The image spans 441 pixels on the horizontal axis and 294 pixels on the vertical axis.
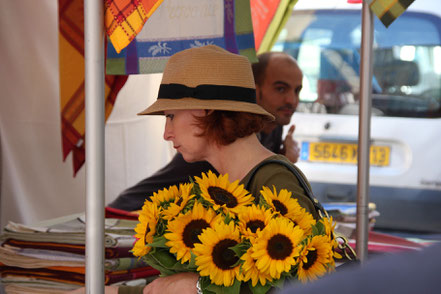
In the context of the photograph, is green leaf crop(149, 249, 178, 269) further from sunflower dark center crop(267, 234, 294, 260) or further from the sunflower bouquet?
sunflower dark center crop(267, 234, 294, 260)

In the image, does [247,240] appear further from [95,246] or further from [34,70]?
[34,70]

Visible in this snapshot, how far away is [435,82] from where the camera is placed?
4.52m

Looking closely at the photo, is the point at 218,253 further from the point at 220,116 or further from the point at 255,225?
the point at 220,116

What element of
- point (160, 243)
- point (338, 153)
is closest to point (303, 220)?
point (160, 243)

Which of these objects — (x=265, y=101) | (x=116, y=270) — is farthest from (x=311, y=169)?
(x=116, y=270)

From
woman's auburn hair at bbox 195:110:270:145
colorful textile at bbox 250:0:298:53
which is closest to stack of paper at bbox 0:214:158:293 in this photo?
woman's auburn hair at bbox 195:110:270:145

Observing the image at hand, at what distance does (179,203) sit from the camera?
1.13m

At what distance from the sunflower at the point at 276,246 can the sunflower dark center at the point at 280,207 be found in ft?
0.21

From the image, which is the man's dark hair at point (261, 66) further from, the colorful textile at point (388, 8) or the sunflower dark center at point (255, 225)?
the sunflower dark center at point (255, 225)

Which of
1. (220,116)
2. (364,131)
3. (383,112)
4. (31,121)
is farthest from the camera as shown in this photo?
(383,112)

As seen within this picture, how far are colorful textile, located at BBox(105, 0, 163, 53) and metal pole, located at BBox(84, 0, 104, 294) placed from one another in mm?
25

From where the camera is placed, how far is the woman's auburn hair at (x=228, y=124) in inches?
52.4

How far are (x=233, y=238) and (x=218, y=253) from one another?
4 cm

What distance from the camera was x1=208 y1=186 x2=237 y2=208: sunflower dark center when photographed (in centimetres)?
109
